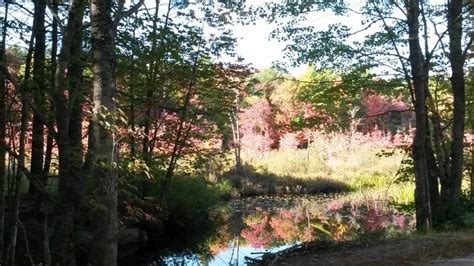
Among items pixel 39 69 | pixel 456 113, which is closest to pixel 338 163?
pixel 456 113

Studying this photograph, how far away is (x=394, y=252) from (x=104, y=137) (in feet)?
14.2

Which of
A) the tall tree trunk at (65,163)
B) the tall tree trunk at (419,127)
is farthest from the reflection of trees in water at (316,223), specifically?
the tall tree trunk at (65,163)

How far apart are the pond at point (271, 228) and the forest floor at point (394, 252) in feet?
4.53

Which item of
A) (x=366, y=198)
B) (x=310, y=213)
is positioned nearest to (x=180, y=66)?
(x=310, y=213)

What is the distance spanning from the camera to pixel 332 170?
100ft

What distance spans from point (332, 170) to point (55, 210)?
88.8 feet

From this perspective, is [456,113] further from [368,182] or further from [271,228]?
[368,182]

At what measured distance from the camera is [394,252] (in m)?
6.56

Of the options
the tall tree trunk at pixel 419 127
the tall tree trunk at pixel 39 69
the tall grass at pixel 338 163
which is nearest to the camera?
the tall tree trunk at pixel 39 69

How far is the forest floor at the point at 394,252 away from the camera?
601 centimetres

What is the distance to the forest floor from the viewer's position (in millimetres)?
6012

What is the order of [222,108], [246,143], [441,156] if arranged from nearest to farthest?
[441,156] < [222,108] < [246,143]

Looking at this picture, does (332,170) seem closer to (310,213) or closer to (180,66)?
(310,213)

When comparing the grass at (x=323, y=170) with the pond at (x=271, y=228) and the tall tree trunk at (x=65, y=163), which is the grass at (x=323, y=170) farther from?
the tall tree trunk at (x=65, y=163)
